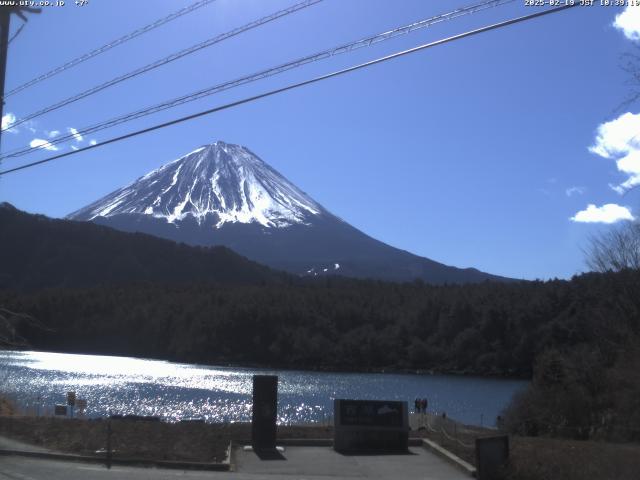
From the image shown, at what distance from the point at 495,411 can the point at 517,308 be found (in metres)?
60.5

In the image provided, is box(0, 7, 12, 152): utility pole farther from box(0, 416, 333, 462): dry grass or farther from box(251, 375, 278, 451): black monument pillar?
box(251, 375, 278, 451): black monument pillar

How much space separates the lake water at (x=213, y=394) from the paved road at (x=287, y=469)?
906 inches

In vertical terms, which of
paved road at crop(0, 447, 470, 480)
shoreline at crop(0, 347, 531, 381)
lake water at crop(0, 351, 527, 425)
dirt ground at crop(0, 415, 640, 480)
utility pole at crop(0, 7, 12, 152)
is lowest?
paved road at crop(0, 447, 470, 480)

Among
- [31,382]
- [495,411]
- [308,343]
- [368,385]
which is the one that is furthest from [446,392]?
[308,343]

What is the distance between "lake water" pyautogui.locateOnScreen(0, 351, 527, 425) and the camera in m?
50.2

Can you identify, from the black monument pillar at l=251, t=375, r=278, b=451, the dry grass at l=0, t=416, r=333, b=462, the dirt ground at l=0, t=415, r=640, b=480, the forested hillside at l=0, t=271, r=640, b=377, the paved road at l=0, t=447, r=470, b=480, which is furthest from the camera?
the forested hillside at l=0, t=271, r=640, b=377

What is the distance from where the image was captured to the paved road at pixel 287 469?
15.7 m

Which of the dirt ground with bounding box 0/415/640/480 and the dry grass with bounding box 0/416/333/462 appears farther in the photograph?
the dry grass with bounding box 0/416/333/462

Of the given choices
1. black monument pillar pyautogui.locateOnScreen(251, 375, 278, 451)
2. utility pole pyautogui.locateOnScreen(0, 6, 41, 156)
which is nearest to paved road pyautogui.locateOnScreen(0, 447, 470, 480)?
black monument pillar pyautogui.locateOnScreen(251, 375, 278, 451)

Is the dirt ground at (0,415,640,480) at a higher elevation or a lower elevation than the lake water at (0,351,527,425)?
lower

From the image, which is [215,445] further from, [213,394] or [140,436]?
[213,394]

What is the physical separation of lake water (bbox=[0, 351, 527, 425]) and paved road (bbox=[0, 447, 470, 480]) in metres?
23.0

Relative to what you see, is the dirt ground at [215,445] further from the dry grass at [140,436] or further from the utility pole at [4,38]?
the utility pole at [4,38]

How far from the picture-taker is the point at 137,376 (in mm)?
84062
